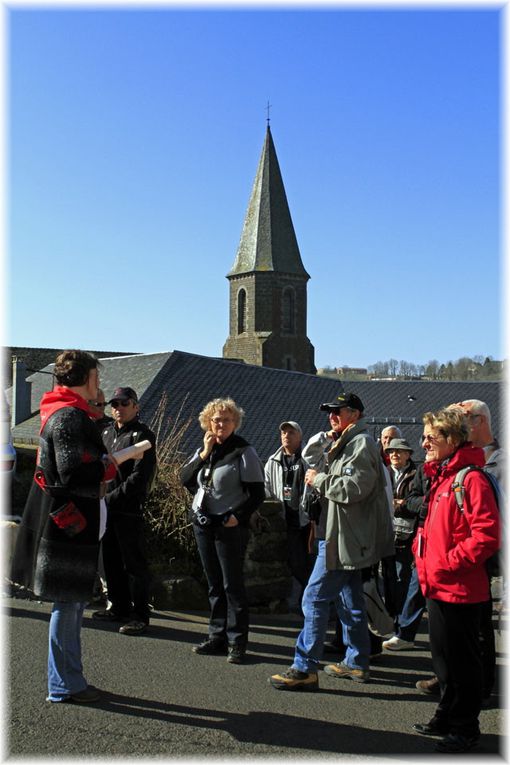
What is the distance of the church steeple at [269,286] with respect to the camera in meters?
73.3

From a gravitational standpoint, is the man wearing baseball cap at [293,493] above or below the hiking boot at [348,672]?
above

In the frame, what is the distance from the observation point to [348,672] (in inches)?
207

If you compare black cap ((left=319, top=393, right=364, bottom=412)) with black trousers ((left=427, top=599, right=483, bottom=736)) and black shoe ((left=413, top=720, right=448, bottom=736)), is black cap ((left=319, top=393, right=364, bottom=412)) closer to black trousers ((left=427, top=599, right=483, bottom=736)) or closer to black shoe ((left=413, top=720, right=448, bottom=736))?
black trousers ((left=427, top=599, right=483, bottom=736))

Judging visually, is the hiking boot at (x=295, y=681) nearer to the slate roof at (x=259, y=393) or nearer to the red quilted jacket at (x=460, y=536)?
the red quilted jacket at (x=460, y=536)

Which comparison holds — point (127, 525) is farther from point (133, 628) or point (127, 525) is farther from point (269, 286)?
point (269, 286)

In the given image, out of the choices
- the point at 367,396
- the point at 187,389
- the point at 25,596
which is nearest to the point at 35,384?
the point at 187,389

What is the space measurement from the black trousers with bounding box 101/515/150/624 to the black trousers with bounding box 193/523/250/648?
1.95 ft

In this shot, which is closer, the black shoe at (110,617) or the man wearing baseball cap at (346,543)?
the man wearing baseball cap at (346,543)

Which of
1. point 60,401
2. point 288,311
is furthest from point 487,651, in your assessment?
point 288,311

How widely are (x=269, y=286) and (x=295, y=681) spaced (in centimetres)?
6954

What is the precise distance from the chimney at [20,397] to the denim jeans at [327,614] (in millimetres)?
46398

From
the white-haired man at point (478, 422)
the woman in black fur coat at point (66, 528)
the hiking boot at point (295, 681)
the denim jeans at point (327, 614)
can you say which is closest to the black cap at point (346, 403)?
the white-haired man at point (478, 422)

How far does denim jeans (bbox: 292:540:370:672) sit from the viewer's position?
5.04 meters

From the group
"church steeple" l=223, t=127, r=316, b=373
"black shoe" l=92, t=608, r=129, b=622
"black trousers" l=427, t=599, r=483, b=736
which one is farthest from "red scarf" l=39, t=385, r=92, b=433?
"church steeple" l=223, t=127, r=316, b=373
